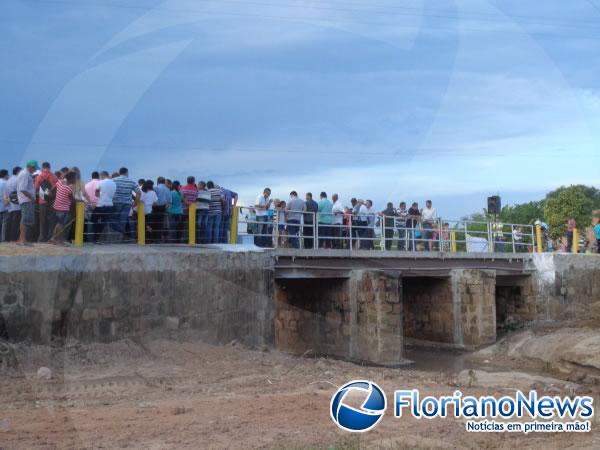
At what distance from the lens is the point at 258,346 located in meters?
15.1

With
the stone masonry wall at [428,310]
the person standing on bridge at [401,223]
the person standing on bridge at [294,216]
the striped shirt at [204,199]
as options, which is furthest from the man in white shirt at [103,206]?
the stone masonry wall at [428,310]

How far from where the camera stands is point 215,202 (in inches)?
607

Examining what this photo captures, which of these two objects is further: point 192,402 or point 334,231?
point 334,231

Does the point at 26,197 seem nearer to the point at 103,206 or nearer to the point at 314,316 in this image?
the point at 103,206

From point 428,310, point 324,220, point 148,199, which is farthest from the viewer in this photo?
point 428,310

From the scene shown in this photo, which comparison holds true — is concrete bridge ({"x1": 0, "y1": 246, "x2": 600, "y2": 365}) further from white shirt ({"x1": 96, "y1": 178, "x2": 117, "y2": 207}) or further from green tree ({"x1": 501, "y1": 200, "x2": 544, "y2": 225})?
green tree ({"x1": 501, "y1": 200, "x2": 544, "y2": 225})

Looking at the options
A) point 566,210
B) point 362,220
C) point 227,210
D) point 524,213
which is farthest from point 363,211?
point 524,213

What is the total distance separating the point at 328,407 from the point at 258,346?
561 centimetres

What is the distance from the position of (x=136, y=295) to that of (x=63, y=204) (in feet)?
6.90

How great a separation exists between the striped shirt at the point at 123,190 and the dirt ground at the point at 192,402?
2.77 meters

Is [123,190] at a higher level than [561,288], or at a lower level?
higher

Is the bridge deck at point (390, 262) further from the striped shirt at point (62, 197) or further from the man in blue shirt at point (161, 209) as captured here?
the striped shirt at point (62, 197)

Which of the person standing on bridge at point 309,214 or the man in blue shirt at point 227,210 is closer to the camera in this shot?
the man in blue shirt at point 227,210

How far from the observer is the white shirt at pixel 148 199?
14.3 metres
